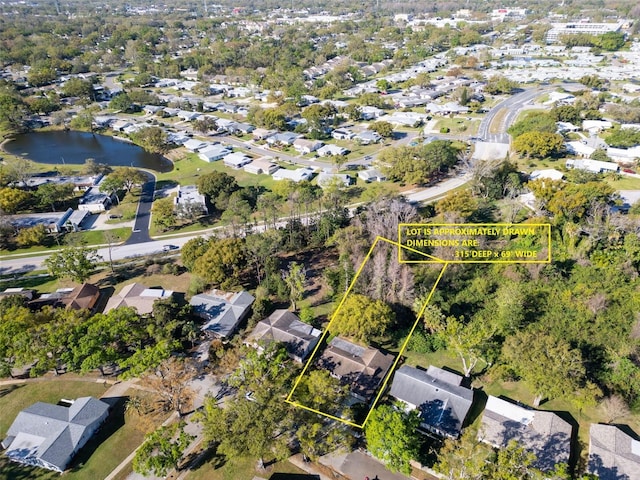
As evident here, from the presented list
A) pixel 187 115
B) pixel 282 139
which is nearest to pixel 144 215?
pixel 282 139

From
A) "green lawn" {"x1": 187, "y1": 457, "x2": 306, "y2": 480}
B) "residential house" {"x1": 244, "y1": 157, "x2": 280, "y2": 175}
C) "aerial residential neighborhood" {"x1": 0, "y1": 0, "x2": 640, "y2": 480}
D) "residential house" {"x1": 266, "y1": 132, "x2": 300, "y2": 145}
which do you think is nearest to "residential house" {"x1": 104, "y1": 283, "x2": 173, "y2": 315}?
"aerial residential neighborhood" {"x1": 0, "y1": 0, "x2": 640, "y2": 480}

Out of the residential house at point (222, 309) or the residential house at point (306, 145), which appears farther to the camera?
the residential house at point (306, 145)

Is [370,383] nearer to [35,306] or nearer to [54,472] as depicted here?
[54,472]

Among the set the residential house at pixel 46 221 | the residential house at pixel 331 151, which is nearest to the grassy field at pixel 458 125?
the residential house at pixel 331 151

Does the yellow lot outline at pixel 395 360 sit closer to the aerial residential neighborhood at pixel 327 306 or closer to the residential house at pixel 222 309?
the aerial residential neighborhood at pixel 327 306

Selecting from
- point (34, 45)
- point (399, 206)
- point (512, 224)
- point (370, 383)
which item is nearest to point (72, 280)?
point (370, 383)
